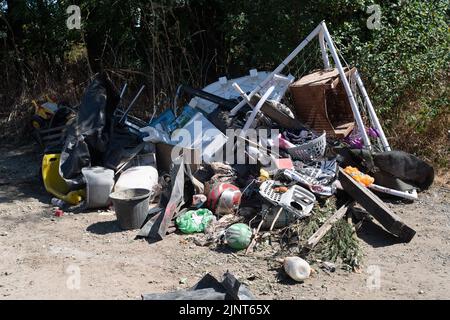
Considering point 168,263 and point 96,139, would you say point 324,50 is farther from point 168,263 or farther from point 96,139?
point 168,263

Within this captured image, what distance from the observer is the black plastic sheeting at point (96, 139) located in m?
6.21

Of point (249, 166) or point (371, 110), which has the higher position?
point (371, 110)

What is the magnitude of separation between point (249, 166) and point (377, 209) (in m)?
1.60

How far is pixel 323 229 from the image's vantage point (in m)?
4.85

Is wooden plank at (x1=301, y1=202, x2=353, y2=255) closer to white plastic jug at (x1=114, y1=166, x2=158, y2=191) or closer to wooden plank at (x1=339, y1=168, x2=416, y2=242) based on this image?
wooden plank at (x1=339, y1=168, x2=416, y2=242)

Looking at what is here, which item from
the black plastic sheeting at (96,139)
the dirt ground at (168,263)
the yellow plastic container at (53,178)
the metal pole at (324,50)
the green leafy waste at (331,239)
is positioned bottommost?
the dirt ground at (168,263)

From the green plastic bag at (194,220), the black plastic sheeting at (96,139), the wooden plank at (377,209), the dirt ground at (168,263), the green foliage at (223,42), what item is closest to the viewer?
the dirt ground at (168,263)

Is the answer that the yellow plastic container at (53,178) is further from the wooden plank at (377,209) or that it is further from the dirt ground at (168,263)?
the wooden plank at (377,209)

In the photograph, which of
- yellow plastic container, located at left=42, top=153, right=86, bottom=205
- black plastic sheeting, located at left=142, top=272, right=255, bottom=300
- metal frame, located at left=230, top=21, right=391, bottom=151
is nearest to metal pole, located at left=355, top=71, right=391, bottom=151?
metal frame, located at left=230, top=21, right=391, bottom=151

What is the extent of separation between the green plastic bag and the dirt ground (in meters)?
0.13

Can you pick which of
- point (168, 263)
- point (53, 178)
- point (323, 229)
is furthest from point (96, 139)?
point (323, 229)

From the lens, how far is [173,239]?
17.0ft

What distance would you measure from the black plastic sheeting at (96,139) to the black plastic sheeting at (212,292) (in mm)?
2704

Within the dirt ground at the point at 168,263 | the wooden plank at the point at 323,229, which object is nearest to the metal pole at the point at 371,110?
the dirt ground at the point at 168,263
